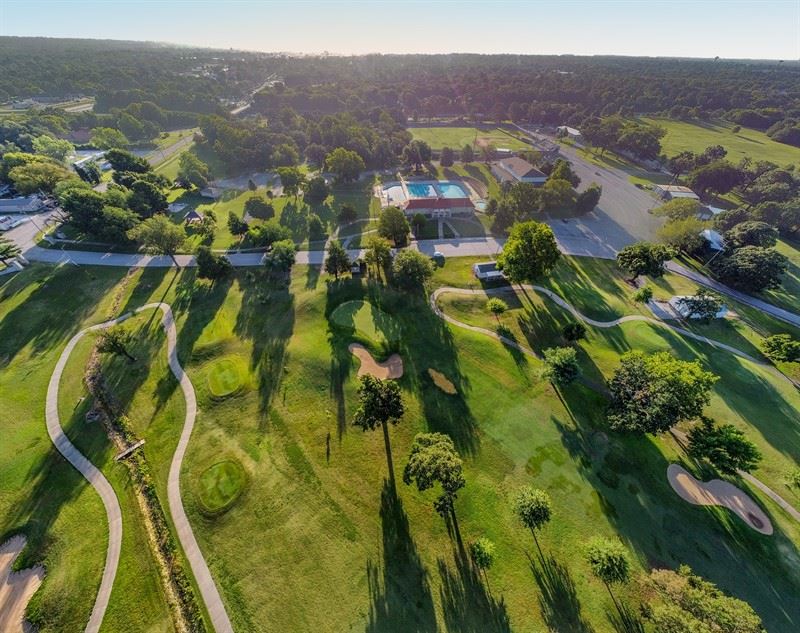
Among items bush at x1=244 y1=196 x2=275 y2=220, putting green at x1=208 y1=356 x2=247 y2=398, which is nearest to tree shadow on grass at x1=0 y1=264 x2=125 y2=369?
putting green at x1=208 y1=356 x2=247 y2=398

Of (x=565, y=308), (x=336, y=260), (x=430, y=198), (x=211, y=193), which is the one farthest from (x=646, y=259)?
(x=211, y=193)

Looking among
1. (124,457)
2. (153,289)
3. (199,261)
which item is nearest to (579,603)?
(124,457)

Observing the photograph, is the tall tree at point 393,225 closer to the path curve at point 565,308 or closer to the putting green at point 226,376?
the path curve at point 565,308

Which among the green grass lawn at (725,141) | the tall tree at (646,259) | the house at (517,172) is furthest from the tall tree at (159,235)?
the green grass lawn at (725,141)

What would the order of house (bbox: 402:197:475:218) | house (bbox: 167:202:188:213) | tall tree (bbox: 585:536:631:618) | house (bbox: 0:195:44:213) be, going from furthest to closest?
house (bbox: 167:202:188:213)
house (bbox: 402:197:475:218)
house (bbox: 0:195:44:213)
tall tree (bbox: 585:536:631:618)

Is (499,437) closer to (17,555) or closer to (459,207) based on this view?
(17,555)

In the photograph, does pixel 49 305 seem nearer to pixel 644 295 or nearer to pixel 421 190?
pixel 421 190

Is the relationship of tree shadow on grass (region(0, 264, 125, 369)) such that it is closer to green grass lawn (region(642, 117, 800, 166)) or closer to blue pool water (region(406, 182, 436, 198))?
blue pool water (region(406, 182, 436, 198))
